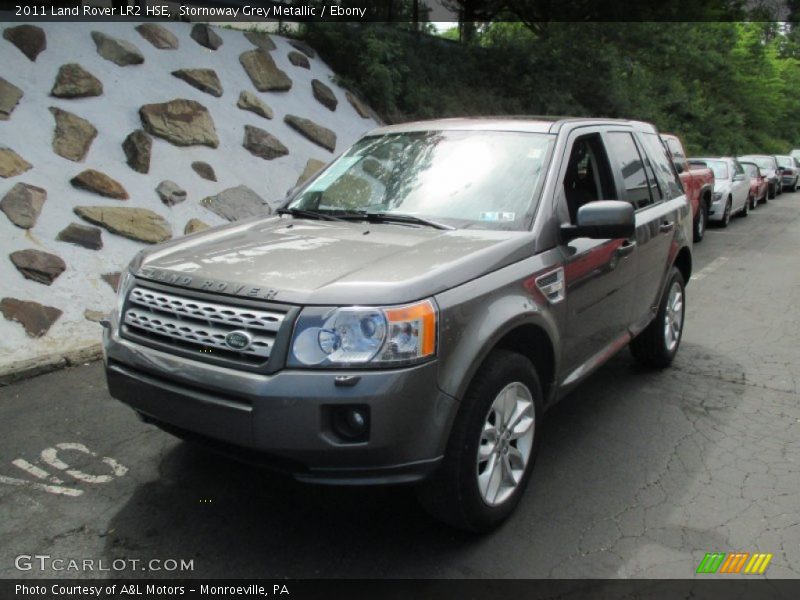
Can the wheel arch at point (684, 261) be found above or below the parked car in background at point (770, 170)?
above

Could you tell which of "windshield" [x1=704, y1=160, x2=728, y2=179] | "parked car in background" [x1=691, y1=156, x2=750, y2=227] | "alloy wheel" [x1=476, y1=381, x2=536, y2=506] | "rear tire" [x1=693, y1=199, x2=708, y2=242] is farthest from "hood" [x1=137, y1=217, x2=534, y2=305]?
"windshield" [x1=704, y1=160, x2=728, y2=179]

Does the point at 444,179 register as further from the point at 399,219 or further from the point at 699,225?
the point at 699,225

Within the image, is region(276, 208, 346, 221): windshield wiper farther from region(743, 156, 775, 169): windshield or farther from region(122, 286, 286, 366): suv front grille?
region(743, 156, 775, 169): windshield

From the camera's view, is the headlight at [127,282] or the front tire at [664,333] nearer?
the headlight at [127,282]

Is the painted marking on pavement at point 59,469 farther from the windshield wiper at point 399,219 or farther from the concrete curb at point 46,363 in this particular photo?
the windshield wiper at point 399,219

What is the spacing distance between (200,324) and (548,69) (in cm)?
1622

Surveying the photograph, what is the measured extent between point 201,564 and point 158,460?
105 centimetres

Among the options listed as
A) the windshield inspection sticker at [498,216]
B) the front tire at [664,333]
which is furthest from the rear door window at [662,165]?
the windshield inspection sticker at [498,216]

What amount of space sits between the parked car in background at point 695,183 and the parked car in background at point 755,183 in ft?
17.6

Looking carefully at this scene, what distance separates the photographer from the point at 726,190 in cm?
1488

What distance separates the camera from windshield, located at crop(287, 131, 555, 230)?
3.69m

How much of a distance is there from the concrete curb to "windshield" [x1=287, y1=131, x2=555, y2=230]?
7.61ft

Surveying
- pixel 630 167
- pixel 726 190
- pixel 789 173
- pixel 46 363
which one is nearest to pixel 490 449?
pixel 630 167

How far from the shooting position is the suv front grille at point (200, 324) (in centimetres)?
273
